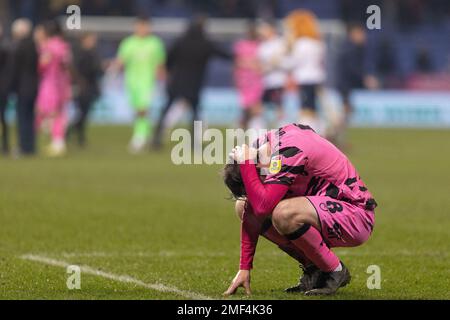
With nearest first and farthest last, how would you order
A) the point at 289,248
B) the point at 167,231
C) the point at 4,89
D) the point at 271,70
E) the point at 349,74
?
the point at 289,248
the point at 167,231
the point at 4,89
the point at 271,70
the point at 349,74

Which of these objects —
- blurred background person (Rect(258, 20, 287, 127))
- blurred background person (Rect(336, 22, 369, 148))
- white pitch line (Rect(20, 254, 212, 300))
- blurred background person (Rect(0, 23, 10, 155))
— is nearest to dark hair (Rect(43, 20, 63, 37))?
blurred background person (Rect(0, 23, 10, 155))

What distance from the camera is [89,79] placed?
28.0 metres

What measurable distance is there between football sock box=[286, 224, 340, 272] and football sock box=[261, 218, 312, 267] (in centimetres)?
19

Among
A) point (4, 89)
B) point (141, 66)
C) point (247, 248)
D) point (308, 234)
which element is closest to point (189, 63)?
point (141, 66)

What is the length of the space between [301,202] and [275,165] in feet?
1.09

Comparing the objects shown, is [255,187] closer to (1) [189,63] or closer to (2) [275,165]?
(2) [275,165]

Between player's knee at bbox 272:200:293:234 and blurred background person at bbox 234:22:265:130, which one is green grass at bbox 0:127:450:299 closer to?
player's knee at bbox 272:200:293:234

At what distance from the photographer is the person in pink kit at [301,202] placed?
8.80 m

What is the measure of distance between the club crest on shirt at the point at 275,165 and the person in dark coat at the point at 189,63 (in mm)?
17908

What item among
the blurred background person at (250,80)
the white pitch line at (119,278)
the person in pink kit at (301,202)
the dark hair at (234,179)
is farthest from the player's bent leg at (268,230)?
the blurred background person at (250,80)

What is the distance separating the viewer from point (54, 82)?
2625cm

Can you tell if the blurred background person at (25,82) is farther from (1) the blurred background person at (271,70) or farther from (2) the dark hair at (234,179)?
(2) the dark hair at (234,179)

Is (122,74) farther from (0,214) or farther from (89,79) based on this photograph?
(0,214)

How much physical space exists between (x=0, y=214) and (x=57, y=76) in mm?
11749
